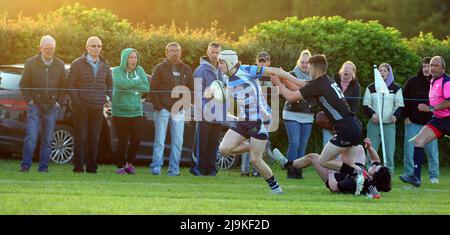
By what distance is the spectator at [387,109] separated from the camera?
19.4 m

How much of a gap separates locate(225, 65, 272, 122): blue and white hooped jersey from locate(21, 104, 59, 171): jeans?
4.08m

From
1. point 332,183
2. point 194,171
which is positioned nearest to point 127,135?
point 194,171

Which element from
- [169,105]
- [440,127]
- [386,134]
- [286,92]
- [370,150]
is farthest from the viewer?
[386,134]

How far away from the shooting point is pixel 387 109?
19.5 meters

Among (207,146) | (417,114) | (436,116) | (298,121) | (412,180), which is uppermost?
(436,116)

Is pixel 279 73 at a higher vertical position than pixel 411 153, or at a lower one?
higher

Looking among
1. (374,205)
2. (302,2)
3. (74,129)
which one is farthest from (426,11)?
(374,205)

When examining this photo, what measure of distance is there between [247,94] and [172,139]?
4223 mm

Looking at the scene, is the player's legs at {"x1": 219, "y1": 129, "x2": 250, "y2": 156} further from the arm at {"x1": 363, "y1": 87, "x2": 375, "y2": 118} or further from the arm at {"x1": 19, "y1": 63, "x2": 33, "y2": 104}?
the arm at {"x1": 363, "y1": 87, "x2": 375, "y2": 118}

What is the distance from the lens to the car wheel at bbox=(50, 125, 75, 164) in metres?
19.3

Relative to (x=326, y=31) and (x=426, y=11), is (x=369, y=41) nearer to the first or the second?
(x=326, y=31)

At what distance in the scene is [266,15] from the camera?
49125 mm

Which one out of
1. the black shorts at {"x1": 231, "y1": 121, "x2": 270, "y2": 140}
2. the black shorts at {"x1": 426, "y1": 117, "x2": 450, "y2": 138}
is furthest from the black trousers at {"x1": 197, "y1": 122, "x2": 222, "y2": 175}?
the black shorts at {"x1": 426, "y1": 117, "x2": 450, "y2": 138}

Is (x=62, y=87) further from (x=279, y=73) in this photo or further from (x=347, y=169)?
(x=347, y=169)
